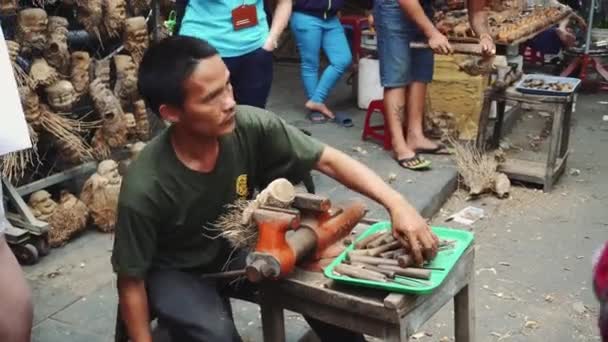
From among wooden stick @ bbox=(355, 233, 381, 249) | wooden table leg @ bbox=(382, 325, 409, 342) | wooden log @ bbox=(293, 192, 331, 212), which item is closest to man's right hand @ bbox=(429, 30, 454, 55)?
wooden stick @ bbox=(355, 233, 381, 249)

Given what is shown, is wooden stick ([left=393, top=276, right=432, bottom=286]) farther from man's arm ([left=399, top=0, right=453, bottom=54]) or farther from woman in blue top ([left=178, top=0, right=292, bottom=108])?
man's arm ([left=399, top=0, right=453, bottom=54])

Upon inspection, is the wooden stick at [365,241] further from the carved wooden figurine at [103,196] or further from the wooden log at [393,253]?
the carved wooden figurine at [103,196]

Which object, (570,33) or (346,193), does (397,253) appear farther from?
(570,33)

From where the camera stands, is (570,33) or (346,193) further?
(570,33)

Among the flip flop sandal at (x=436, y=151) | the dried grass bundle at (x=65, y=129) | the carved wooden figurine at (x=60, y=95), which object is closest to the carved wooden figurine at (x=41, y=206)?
the dried grass bundle at (x=65, y=129)

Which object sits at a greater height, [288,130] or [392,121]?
[288,130]

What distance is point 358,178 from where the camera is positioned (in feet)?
8.52

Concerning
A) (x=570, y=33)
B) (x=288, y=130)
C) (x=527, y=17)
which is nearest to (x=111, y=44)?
(x=288, y=130)

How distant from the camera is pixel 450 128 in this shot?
19.6ft

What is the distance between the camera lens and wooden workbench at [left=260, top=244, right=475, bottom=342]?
7.10 ft

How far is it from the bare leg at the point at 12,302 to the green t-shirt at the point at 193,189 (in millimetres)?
300

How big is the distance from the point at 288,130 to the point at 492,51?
9.24 ft

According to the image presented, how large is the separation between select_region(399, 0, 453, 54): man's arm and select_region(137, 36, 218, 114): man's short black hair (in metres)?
2.81

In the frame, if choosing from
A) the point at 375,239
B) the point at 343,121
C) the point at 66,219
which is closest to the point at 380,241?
the point at 375,239
